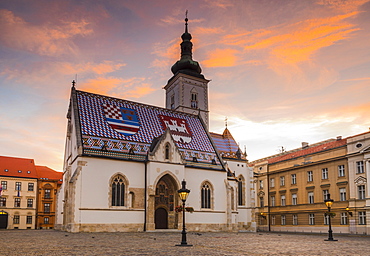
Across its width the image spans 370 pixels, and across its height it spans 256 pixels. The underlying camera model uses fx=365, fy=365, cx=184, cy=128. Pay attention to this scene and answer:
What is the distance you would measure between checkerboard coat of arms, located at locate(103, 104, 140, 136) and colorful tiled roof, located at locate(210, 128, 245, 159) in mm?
13119

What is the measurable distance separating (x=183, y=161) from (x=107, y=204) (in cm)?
845

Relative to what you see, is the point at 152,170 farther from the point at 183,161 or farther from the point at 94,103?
the point at 94,103

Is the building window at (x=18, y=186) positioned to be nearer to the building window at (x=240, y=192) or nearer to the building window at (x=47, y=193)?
the building window at (x=47, y=193)

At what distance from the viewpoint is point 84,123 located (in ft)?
109

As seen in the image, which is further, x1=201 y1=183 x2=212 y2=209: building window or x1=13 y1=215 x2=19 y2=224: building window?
x1=13 y1=215 x2=19 y2=224: building window

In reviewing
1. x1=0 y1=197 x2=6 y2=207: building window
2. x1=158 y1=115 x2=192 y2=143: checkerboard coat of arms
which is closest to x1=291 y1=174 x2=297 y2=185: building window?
x1=158 y1=115 x2=192 y2=143: checkerboard coat of arms

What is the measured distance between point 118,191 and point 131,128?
6.65 m

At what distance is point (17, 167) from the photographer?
205 ft

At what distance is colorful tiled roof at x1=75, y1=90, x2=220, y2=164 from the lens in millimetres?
33031

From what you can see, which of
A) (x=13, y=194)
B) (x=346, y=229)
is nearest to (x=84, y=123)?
(x=346, y=229)

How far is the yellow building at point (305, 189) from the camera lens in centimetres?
4184

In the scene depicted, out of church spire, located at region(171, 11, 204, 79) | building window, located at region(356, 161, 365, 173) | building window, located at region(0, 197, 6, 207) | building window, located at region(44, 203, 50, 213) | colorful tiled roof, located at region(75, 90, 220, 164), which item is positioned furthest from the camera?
building window, located at region(44, 203, 50, 213)

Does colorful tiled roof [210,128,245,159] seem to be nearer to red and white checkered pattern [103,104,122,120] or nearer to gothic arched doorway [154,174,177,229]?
gothic arched doorway [154,174,177,229]

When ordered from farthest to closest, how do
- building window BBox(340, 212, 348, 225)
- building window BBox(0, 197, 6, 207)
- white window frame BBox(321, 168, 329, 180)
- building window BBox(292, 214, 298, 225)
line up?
1. building window BBox(0, 197, 6, 207)
2. building window BBox(292, 214, 298, 225)
3. white window frame BBox(321, 168, 329, 180)
4. building window BBox(340, 212, 348, 225)
